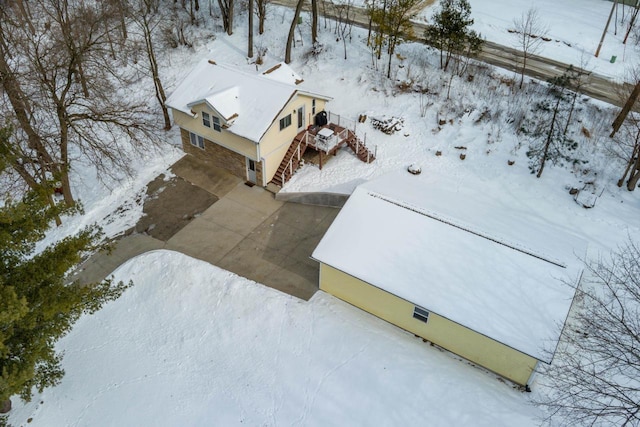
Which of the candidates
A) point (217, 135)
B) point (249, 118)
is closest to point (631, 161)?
point (249, 118)

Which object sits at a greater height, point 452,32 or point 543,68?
point 452,32

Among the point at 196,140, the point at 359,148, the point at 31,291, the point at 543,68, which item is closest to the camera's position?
the point at 31,291

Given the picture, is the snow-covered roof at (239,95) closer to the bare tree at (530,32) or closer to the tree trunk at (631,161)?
the tree trunk at (631,161)

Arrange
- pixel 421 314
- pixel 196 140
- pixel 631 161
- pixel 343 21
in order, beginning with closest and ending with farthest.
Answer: pixel 421 314 < pixel 631 161 < pixel 196 140 < pixel 343 21

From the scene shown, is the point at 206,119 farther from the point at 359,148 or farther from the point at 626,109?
the point at 626,109

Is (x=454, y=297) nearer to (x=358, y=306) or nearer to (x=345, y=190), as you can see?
(x=358, y=306)

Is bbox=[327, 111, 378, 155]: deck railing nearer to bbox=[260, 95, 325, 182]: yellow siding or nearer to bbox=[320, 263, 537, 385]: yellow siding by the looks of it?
bbox=[260, 95, 325, 182]: yellow siding

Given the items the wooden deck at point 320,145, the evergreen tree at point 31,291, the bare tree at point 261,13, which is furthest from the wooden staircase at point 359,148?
the evergreen tree at point 31,291

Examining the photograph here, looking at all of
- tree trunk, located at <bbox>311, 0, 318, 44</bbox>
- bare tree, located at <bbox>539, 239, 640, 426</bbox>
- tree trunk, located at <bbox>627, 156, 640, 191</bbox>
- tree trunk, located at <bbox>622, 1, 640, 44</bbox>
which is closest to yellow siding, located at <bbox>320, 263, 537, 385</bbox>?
bare tree, located at <bbox>539, 239, 640, 426</bbox>
